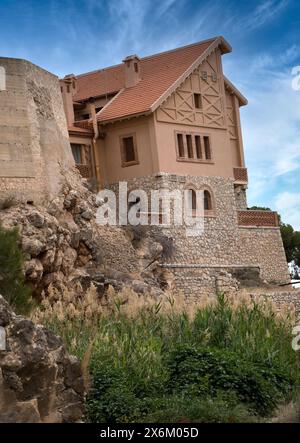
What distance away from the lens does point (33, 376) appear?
53.4 ft

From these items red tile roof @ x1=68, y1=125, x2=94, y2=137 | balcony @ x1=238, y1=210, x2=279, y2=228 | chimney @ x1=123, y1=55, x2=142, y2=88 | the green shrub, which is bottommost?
the green shrub

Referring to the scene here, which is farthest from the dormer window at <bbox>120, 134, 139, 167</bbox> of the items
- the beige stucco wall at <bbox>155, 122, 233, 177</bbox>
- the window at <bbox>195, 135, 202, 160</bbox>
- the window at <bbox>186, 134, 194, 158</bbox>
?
the window at <bbox>195, 135, 202, 160</bbox>

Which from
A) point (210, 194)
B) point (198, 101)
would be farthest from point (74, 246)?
point (198, 101)

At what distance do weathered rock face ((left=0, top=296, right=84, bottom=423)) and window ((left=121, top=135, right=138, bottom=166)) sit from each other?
80.3 feet

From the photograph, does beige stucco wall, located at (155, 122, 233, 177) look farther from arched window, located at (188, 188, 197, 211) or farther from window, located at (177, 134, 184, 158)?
arched window, located at (188, 188, 197, 211)

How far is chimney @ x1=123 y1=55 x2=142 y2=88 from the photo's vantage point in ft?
144

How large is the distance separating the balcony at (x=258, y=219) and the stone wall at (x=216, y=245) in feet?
0.83

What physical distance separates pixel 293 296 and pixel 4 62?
15803 millimetres

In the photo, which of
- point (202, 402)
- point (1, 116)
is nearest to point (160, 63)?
point (1, 116)

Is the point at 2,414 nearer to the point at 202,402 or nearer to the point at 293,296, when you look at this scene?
the point at 202,402

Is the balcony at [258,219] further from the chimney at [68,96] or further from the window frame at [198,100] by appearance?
the chimney at [68,96]

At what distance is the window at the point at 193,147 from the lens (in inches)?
1646

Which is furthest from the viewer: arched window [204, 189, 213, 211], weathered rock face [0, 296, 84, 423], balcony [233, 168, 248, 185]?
balcony [233, 168, 248, 185]
